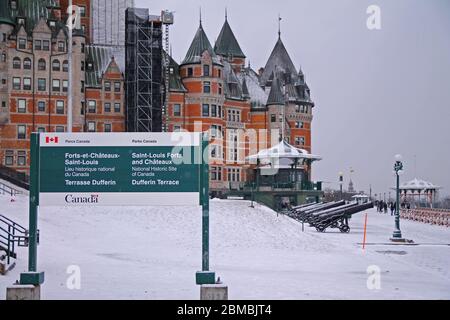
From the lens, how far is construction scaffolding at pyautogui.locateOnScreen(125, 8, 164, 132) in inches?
2136

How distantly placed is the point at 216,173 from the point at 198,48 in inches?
496

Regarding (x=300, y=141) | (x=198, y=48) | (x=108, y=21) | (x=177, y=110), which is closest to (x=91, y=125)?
(x=177, y=110)

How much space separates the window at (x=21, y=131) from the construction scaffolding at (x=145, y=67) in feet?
30.4

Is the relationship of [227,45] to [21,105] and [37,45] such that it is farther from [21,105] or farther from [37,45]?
[21,105]

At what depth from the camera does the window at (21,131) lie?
53.9 m

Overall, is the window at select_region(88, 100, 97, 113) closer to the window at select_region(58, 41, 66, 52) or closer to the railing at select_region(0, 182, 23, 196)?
the window at select_region(58, 41, 66, 52)

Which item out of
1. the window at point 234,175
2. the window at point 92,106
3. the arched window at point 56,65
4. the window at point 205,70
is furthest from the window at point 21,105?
the window at point 234,175

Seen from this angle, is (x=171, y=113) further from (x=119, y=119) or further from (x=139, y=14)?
(x=139, y=14)

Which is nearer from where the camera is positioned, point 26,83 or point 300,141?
point 26,83

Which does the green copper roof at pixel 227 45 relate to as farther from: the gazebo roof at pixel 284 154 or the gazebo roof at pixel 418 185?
the gazebo roof at pixel 284 154

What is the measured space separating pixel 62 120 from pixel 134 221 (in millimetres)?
30863

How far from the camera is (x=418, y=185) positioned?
61844mm

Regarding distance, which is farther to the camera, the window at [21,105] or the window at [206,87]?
the window at [206,87]

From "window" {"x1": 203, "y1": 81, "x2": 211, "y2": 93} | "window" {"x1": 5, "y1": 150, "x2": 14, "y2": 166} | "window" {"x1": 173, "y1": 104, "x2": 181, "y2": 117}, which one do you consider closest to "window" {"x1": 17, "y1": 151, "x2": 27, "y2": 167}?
"window" {"x1": 5, "y1": 150, "x2": 14, "y2": 166}
